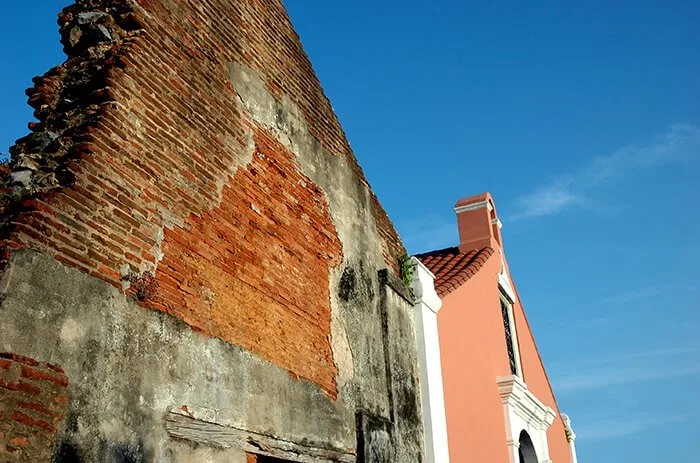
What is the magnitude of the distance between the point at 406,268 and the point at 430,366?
1242 mm

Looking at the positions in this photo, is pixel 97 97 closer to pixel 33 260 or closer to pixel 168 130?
pixel 168 130

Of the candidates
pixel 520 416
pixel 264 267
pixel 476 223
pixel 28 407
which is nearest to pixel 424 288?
pixel 264 267

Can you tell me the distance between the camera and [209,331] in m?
4.84

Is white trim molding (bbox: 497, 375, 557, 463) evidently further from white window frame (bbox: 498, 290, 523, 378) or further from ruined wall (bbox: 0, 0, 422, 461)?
ruined wall (bbox: 0, 0, 422, 461)

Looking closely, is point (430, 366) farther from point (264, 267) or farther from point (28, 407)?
point (28, 407)

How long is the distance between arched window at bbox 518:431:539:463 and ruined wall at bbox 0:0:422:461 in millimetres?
4172

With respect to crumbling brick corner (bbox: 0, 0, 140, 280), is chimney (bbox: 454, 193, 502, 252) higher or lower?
higher

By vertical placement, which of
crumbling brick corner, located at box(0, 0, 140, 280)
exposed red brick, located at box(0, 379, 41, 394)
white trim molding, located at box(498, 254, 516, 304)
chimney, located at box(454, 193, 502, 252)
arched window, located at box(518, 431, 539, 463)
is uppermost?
chimney, located at box(454, 193, 502, 252)

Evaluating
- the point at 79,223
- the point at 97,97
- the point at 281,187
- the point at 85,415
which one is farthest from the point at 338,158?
the point at 85,415

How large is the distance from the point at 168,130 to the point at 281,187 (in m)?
1.48

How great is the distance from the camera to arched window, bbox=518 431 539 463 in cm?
1088

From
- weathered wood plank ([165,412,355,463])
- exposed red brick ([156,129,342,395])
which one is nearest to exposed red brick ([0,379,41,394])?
weathered wood plank ([165,412,355,463])

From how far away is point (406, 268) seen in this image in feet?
27.3

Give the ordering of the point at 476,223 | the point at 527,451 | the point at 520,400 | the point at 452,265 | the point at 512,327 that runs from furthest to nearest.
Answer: the point at 476,223 < the point at 512,327 < the point at 527,451 < the point at 452,265 < the point at 520,400
